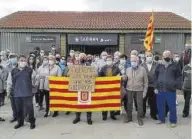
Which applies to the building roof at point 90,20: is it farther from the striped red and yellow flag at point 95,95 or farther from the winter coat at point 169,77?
the winter coat at point 169,77

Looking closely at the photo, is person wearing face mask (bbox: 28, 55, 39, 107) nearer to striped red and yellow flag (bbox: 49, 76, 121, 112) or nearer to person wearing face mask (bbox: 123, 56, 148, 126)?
striped red and yellow flag (bbox: 49, 76, 121, 112)

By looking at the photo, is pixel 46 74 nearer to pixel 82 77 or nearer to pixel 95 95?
pixel 82 77

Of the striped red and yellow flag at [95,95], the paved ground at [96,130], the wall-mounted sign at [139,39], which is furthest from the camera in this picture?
the wall-mounted sign at [139,39]

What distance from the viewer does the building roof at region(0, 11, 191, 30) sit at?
24.6 m

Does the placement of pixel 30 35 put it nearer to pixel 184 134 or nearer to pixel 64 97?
pixel 64 97

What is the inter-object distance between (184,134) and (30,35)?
18123 mm

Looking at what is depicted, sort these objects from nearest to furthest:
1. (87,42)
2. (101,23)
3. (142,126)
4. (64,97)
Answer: (142,126) < (64,97) < (87,42) < (101,23)

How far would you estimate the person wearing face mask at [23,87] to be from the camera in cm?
843

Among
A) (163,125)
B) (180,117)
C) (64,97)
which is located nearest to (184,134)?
(163,125)

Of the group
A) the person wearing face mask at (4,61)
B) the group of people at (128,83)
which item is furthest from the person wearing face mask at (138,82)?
the person wearing face mask at (4,61)

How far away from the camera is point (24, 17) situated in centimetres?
2784

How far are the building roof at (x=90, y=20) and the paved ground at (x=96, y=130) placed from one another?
51.0 ft

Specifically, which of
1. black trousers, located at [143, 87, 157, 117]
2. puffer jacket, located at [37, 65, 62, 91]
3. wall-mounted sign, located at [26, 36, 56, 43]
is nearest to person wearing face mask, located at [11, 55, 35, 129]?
puffer jacket, located at [37, 65, 62, 91]

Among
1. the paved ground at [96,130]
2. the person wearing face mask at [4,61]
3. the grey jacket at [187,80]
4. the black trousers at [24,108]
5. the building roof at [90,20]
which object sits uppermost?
the building roof at [90,20]
